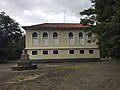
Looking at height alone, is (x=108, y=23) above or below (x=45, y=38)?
below

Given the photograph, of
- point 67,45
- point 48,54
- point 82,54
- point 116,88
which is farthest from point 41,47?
point 116,88

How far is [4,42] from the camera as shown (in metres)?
57.0

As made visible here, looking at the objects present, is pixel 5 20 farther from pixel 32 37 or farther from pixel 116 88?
pixel 116 88

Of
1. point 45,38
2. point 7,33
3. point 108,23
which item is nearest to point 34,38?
point 45,38

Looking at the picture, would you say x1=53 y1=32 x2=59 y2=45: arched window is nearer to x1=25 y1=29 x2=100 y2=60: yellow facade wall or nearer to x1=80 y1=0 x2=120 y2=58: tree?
x1=25 y1=29 x2=100 y2=60: yellow facade wall

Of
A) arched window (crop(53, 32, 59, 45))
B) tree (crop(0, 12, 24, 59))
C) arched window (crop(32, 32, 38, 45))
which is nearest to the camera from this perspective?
arched window (crop(32, 32, 38, 45))

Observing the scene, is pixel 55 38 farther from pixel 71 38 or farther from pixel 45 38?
pixel 71 38

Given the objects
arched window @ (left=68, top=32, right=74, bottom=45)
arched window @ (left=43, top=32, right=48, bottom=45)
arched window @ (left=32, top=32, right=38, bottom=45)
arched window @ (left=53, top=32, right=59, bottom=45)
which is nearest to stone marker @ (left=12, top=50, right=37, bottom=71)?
arched window @ (left=32, top=32, right=38, bottom=45)

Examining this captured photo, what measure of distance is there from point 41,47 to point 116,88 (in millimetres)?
36312

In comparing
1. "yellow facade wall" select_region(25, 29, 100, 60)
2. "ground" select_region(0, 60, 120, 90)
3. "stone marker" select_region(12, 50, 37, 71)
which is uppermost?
"yellow facade wall" select_region(25, 29, 100, 60)

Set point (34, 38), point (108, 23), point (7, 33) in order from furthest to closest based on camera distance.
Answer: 1. point (7, 33)
2. point (34, 38)
3. point (108, 23)

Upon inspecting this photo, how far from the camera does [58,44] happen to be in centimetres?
4722

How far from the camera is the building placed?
1839 inches

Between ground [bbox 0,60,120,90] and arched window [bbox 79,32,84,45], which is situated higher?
arched window [bbox 79,32,84,45]
